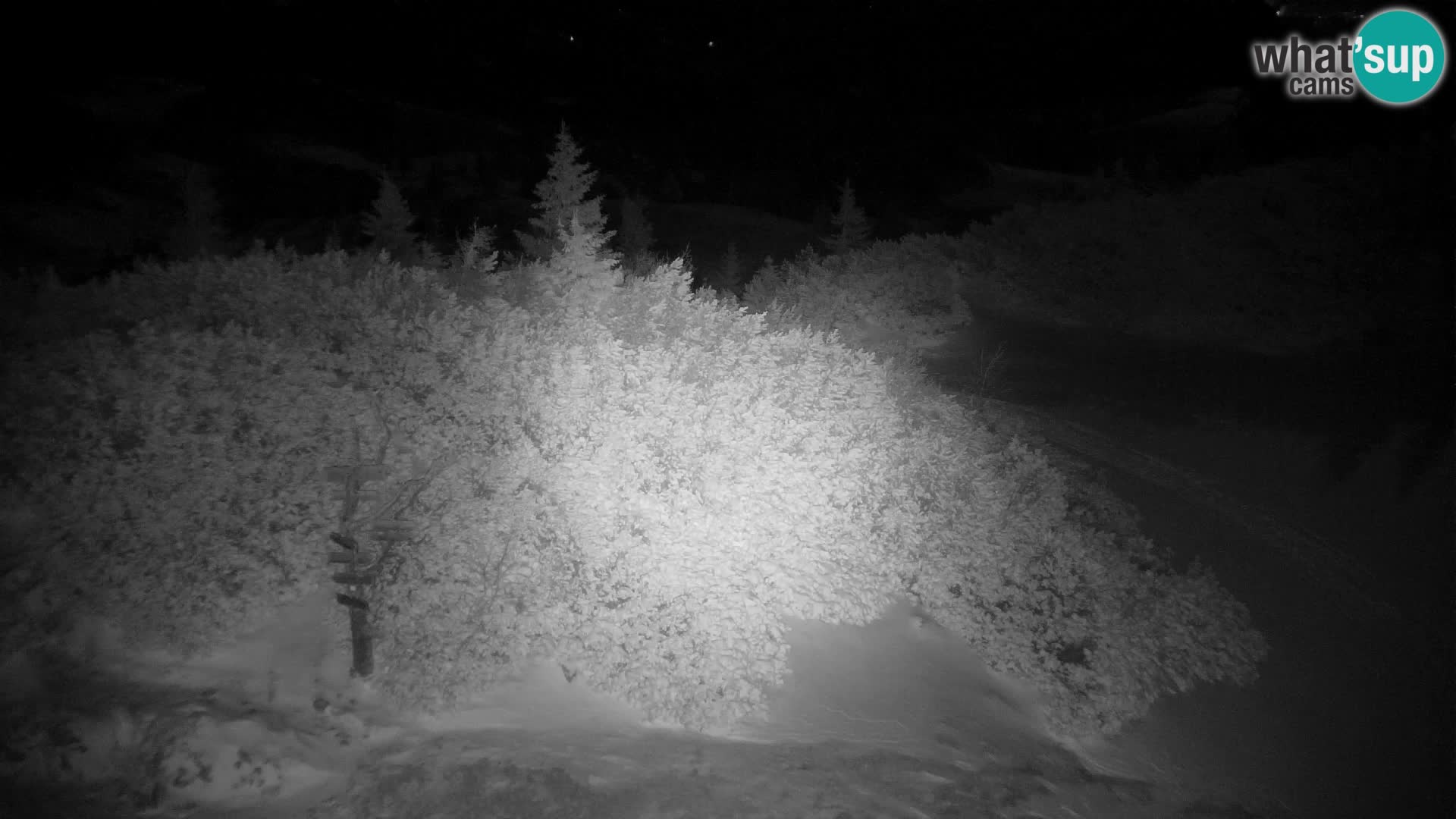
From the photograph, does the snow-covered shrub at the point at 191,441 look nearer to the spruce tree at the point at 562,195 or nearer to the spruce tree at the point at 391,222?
the spruce tree at the point at 562,195

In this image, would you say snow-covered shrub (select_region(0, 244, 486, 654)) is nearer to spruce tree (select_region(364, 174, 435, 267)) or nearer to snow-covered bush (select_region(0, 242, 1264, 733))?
snow-covered bush (select_region(0, 242, 1264, 733))

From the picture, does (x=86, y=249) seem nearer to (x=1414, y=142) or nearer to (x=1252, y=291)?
(x=1252, y=291)

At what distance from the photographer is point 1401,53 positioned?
15648 mm

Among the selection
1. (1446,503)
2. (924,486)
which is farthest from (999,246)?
(924,486)

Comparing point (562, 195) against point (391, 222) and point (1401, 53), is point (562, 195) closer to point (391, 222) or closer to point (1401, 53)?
point (391, 222)

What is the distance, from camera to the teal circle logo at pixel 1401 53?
589 inches

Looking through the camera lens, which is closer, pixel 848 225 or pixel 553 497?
pixel 553 497

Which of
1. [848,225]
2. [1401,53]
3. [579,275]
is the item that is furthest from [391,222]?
[1401,53]

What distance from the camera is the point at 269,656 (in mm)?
8008

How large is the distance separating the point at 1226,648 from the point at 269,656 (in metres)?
14.9

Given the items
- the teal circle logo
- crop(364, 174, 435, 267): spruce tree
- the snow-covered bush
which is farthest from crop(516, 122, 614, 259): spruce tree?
the teal circle logo

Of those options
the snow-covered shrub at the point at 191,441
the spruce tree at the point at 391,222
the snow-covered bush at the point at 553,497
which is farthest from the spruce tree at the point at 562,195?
the snow-covered shrub at the point at 191,441

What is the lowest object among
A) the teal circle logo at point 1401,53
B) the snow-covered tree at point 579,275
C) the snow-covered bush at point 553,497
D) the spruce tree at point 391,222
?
the snow-covered bush at point 553,497

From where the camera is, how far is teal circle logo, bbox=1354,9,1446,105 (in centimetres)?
1496
